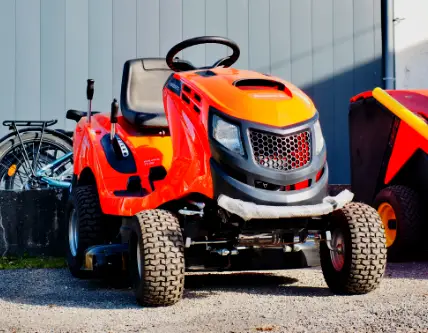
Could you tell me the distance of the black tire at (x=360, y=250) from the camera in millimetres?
4555

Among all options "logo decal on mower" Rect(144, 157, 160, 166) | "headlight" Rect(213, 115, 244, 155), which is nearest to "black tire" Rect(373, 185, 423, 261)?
"logo decal on mower" Rect(144, 157, 160, 166)

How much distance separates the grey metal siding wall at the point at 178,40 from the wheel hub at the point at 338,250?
3.85 m

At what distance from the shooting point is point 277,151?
14.4ft

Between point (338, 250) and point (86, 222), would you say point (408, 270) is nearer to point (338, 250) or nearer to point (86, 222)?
point (338, 250)

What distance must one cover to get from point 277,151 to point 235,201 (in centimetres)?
35

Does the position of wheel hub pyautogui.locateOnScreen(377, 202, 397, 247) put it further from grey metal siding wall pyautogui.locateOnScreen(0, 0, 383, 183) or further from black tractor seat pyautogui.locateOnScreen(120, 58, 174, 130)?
grey metal siding wall pyautogui.locateOnScreen(0, 0, 383, 183)

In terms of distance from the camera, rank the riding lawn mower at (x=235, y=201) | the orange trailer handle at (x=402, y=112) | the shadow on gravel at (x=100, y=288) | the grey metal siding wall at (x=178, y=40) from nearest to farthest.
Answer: the riding lawn mower at (x=235, y=201) < the shadow on gravel at (x=100, y=288) < the orange trailer handle at (x=402, y=112) < the grey metal siding wall at (x=178, y=40)

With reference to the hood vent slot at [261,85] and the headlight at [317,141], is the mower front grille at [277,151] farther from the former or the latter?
the hood vent slot at [261,85]

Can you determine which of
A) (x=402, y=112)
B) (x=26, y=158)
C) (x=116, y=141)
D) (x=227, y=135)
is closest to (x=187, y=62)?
(x=116, y=141)

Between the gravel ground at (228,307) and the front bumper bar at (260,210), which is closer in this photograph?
the gravel ground at (228,307)

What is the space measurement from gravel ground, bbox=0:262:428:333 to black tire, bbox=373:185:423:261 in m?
0.47

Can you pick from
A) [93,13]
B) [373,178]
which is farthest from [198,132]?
[93,13]

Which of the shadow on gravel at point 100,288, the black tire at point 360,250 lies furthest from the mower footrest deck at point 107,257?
the black tire at point 360,250

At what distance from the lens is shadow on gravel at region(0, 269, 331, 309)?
4.78 metres
